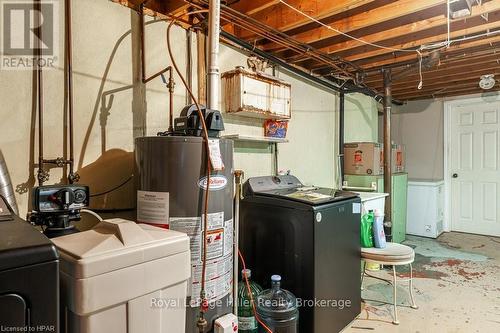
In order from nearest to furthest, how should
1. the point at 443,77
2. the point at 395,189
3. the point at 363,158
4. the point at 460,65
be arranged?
the point at 460,65, the point at 363,158, the point at 443,77, the point at 395,189

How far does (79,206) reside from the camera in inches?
51.5

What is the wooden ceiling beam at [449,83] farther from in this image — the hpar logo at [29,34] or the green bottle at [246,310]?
the hpar logo at [29,34]

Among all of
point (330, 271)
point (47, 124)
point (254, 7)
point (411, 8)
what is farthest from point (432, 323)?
point (47, 124)

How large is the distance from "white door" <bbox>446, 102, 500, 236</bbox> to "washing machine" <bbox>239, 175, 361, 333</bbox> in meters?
3.99

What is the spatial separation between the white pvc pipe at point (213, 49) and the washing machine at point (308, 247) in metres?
0.76

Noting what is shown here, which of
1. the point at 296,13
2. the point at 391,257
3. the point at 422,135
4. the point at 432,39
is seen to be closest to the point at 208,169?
the point at 296,13

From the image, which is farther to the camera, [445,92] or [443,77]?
[445,92]

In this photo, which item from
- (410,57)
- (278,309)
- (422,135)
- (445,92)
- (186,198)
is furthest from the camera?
(422,135)

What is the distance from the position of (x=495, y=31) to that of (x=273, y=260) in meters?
2.63

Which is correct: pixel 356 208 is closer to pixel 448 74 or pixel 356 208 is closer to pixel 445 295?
pixel 445 295

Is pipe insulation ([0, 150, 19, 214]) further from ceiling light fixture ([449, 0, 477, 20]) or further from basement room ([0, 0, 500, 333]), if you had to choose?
ceiling light fixture ([449, 0, 477, 20])

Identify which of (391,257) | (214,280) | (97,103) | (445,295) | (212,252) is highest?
(97,103)

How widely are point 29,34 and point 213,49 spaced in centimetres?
92

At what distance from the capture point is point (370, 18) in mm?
2371
